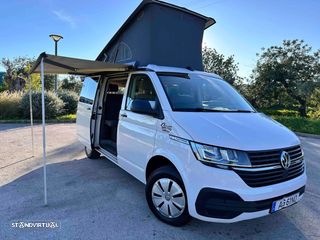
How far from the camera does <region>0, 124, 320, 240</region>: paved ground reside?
9.93 feet

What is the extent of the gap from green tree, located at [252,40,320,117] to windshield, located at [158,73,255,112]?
776 inches

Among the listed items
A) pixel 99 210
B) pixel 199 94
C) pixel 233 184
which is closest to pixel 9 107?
pixel 99 210

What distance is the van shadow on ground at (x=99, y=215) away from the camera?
3004mm

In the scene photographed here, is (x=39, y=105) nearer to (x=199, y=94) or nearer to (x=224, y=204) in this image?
(x=199, y=94)

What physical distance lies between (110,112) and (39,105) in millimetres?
8187

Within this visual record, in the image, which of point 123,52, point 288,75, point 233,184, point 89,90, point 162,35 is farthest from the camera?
point 288,75

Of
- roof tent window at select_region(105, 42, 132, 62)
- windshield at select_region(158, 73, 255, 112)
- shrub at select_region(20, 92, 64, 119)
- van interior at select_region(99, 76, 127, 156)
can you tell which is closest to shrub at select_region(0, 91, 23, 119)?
shrub at select_region(20, 92, 64, 119)

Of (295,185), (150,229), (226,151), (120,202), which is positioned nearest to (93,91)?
(120,202)

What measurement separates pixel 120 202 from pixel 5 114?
11.0m

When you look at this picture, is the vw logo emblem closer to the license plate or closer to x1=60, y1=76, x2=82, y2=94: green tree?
the license plate

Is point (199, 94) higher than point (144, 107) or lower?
higher

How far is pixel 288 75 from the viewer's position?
22156 millimetres

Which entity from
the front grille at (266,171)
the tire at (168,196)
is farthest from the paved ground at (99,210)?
the front grille at (266,171)

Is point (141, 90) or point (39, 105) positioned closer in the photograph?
point (141, 90)
